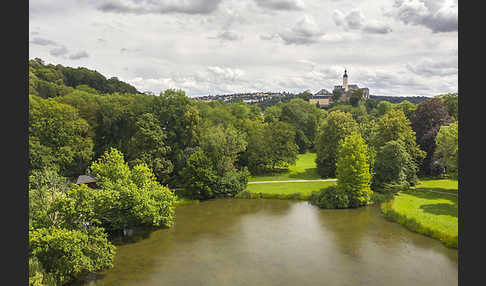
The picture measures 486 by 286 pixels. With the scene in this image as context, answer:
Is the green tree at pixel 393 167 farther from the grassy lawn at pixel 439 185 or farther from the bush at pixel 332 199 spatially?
the bush at pixel 332 199

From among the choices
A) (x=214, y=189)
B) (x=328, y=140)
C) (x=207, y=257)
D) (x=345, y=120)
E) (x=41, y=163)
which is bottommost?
(x=207, y=257)

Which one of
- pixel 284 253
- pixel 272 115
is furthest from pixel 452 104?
pixel 284 253

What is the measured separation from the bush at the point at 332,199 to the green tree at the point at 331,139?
9.36 metres

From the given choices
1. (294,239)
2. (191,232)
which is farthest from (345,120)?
(191,232)

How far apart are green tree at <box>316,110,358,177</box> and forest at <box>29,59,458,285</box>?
0.45 ft

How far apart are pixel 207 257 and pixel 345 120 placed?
28593 millimetres

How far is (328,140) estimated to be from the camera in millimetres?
41062

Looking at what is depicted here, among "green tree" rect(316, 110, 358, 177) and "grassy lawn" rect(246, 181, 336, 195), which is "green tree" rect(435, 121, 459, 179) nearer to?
"green tree" rect(316, 110, 358, 177)

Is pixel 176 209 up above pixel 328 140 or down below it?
below

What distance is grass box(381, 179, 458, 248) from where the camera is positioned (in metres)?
22.4

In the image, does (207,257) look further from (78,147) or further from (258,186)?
(78,147)

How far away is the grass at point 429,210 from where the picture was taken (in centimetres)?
2244

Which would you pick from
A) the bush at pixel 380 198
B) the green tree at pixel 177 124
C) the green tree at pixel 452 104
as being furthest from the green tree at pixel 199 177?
the green tree at pixel 452 104

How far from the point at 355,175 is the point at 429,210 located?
6722 mm
